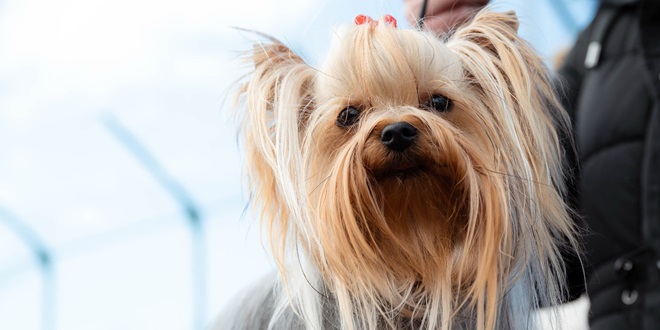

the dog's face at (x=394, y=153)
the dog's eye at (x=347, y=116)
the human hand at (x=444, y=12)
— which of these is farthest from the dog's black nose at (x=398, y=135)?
the human hand at (x=444, y=12)

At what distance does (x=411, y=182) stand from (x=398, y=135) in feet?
0.33

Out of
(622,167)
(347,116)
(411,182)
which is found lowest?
(622,167)

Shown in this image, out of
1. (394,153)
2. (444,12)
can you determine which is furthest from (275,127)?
(444,12)

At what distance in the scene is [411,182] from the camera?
4.48 feet

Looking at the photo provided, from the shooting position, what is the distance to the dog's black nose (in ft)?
4.29

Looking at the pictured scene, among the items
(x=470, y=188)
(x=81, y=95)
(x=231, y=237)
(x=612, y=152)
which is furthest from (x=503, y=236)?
(x=81, y=95)

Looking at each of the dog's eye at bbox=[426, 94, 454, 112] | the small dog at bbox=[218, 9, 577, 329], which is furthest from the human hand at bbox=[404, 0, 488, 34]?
the dog's eye at bbox=[426, 94, 454, 112]

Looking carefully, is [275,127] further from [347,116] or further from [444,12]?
[444,12]

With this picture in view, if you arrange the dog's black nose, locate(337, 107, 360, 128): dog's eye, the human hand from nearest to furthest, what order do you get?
the dog's black nose
locate(337, 107, 360, 128): dog's eye
the human hand

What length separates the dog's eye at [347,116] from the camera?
143 centimetres

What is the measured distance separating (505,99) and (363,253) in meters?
0.38

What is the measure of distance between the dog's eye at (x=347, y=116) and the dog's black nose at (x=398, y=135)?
11 cm

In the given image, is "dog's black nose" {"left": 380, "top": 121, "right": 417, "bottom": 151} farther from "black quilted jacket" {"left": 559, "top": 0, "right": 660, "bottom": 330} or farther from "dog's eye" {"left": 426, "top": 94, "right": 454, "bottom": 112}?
"black quilted jacket" {"left": 559, "top": 0, "right": 660, "bottom": 330}

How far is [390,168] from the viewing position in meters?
1.36
